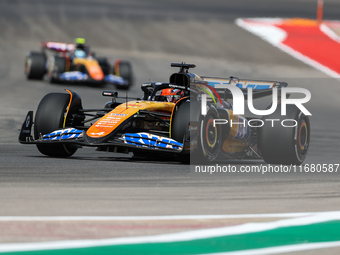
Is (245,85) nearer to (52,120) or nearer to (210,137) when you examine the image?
(210,137)

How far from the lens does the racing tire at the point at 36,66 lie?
21625 millimetres

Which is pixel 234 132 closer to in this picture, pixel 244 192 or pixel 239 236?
pixel 244 192

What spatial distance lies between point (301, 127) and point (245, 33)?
941 inches

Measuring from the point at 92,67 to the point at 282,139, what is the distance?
12383 mm

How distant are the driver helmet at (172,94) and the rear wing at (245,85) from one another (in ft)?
1.95

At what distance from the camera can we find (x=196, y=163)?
877cm

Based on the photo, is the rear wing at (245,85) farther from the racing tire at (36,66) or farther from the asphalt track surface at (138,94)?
the racing tire at (36,66)

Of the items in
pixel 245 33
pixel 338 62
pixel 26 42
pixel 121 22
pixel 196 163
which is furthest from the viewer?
pixel 121 22

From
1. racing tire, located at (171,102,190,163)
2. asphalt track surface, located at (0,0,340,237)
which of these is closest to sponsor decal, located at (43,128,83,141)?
asphalt track surface, located at (0,0,340,237)

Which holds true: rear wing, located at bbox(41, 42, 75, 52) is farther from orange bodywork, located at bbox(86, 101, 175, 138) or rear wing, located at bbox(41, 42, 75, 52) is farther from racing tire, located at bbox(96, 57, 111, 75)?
orange bodywork, located at bbox(86, 101, 175, 138)

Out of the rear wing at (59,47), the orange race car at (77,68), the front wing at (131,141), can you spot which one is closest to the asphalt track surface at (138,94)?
the front wing at (131,141)

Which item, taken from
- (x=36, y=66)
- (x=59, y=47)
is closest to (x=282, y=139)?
(x=59, y=47)

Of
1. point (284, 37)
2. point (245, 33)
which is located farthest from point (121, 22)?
point (284, 37)

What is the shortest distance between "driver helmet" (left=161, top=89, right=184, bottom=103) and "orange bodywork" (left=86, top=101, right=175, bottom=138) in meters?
0.29
